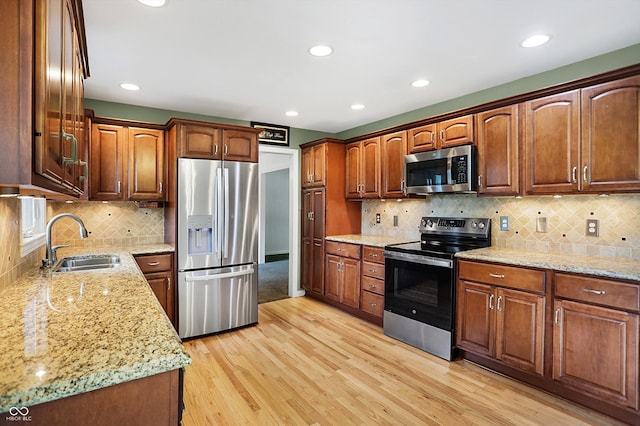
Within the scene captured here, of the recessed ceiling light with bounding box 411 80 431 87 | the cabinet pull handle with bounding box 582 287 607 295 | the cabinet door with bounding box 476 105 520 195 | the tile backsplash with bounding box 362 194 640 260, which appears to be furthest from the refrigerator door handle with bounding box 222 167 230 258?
the cabinet pull handle with bounding box 582 287 607 295

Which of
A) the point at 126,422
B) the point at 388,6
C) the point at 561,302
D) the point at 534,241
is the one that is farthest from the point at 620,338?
the point at 126,422

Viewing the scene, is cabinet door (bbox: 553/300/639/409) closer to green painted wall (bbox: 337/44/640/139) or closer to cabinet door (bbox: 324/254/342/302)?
green painted wall (bbox: 337/44/640/139)

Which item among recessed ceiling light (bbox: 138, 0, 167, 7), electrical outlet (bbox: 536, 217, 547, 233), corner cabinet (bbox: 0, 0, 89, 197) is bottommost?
electrical outlet (bbox: 536, 217, 547, 233)

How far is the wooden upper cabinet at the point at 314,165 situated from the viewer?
4598mm

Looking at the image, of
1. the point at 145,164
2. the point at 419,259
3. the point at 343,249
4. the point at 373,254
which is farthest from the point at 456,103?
the point at 145,164

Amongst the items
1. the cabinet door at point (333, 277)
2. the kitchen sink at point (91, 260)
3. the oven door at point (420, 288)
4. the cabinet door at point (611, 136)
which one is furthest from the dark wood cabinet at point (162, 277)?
the cabinet door at point (611, 136)

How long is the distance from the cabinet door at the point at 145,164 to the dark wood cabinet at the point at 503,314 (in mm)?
3259

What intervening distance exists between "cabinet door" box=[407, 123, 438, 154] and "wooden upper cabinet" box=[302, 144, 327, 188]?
1.23 meters

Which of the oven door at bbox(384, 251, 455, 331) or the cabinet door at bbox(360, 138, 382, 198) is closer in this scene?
the oven door at bbox(384, 251, 455, 331)

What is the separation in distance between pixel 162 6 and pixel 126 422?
6.91 ft

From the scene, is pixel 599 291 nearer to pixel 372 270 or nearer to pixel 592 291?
pixel 592 291

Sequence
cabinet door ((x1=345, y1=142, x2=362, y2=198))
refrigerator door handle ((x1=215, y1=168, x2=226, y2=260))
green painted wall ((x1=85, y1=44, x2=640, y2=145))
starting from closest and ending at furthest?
green painted wall ((x1=85, y1=44, x2=640, y2=145)) → refrigerator door handle ((x1=215, y1=168, x2=226, y2=260)) → cabinet door ((x1=345, y1=142, x2=362, y2=198))

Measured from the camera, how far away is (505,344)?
2.63 metres

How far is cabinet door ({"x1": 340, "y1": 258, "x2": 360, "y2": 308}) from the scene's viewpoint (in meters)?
4.05
